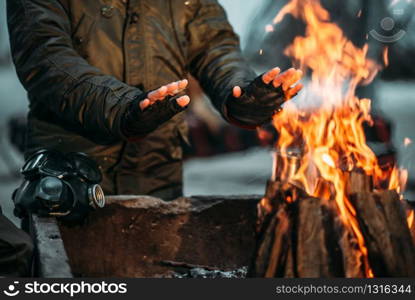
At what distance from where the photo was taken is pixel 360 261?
10.2 ft

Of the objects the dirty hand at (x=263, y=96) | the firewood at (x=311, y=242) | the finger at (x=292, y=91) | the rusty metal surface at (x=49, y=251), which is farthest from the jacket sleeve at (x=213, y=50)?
the firewood at (x=311, y=242)

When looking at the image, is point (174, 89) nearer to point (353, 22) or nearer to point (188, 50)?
point (188, 50)

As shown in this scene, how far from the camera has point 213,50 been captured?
4555mm

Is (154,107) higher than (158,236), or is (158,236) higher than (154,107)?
(154,107)

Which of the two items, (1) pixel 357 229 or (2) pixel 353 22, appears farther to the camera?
(2) pixel 353 22

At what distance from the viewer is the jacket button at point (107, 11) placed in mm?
4254

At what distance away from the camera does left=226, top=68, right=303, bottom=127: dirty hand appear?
375 centimetres

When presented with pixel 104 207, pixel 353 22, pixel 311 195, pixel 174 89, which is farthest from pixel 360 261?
pixel 353 22

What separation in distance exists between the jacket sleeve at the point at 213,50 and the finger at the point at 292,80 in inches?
22.3

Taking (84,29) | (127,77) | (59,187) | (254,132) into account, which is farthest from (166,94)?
(254,132)

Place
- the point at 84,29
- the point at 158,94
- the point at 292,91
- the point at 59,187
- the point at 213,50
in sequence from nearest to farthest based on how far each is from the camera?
1. the point at 158,94
2. the point at 59,187
3. the point at 292,91
4. the point at 84,29
5. the point at 213,50

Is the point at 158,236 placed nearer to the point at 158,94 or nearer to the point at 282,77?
the point at 158,94

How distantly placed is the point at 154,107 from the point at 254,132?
7.28m

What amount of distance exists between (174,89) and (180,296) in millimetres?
986
